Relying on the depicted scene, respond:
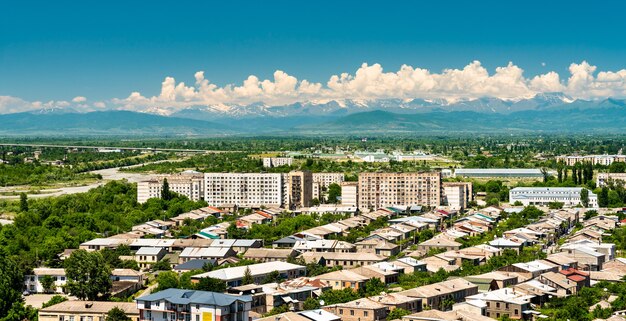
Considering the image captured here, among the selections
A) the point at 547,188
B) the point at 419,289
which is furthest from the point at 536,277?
the point at 547,188

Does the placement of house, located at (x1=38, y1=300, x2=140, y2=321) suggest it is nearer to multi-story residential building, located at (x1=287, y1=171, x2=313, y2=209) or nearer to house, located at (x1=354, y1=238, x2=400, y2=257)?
house, located at (x1=354, y1=238, x2=400, y2=257)

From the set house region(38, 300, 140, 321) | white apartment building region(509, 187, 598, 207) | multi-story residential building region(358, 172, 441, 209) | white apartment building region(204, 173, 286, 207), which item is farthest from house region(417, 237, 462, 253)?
white apartment building region(509, 187, 598, 207)

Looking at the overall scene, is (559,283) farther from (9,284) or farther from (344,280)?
(9,284)

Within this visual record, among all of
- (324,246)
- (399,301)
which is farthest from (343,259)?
(399,301)

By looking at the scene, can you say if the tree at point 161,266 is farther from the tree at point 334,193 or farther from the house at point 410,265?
the tree at point 334,193

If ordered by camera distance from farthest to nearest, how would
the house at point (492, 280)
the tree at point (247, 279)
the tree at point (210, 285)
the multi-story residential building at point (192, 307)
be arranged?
the tree at point (247, 279)
the house at point (492, 280)
the tree at point (210, 285)
the multi-story residential building at point (192, 307)

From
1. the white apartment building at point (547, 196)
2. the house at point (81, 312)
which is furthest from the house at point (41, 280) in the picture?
the white apartment building at point (547, 196)
